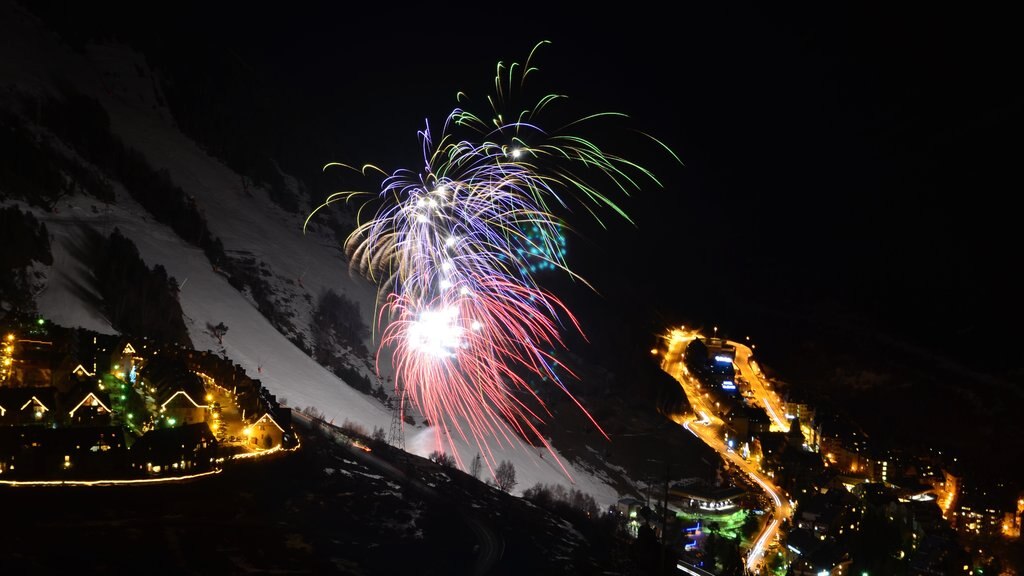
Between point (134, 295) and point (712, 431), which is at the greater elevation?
point (712, 431)

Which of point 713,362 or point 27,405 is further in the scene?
point 713,362

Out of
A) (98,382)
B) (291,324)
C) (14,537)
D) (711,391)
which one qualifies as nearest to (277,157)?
(291,324)

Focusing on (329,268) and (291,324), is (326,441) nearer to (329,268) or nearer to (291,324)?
(291,324)

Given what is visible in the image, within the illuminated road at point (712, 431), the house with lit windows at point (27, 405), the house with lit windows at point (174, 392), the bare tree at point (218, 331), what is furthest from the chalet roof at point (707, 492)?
the house with lit windows at point (27, 405)

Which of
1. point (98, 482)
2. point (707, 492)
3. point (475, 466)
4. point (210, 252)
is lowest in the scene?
point (98, 482)

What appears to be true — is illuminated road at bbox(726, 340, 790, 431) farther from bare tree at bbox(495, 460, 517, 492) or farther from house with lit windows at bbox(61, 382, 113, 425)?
house with lit windows at bbox(61, 382, 113, 425)

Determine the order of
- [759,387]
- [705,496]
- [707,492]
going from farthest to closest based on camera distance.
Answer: [759,387] → [707,492] → [705,496]

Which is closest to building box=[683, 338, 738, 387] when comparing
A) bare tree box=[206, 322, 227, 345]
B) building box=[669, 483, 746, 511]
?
building box=[669, 483, 746, 511]

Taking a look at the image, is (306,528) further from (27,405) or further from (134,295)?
(134,295)

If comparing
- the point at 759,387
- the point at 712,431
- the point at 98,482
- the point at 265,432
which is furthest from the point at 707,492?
the point at 98,482
